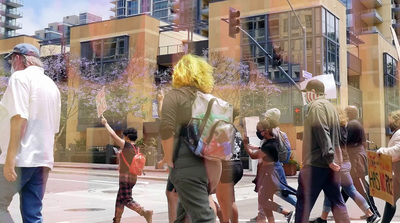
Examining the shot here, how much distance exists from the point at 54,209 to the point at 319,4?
6.21 m

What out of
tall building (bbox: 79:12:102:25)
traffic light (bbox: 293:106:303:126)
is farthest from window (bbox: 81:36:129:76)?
traffic light (bbox: 293:106:303:126)

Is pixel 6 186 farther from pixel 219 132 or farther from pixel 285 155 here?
pixel 285 155

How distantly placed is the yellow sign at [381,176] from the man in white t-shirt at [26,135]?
2244mm

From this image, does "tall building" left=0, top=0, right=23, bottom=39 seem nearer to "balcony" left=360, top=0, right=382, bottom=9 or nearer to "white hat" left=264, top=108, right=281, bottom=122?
"white hat" left=264, top=108, right=281, bottom=122

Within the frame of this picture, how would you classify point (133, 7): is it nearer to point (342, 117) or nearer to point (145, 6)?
point (145, 6)

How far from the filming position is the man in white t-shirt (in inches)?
93.4

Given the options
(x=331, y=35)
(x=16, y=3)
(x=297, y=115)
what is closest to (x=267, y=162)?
(x=16, y=3)

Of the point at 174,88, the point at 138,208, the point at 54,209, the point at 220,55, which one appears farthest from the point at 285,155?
the point at 220,55

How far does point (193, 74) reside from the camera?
2.44 meters

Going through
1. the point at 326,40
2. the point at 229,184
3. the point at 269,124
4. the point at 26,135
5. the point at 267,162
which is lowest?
the point at 229,184

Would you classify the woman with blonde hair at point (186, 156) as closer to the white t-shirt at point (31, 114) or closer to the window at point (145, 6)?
the white t-shirt at point (31, 114)

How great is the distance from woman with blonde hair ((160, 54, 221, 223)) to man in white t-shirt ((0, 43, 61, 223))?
637 mm

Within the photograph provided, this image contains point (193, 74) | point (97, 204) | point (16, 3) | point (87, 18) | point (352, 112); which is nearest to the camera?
→ point (193, 74)

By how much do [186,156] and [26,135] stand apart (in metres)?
0.80
